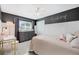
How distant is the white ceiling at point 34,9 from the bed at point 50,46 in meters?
0.42

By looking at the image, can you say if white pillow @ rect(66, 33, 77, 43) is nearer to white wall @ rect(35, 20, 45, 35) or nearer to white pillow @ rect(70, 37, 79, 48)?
white pillow @ rect(70, 37, 79, 48)

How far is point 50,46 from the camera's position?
1.95 metres

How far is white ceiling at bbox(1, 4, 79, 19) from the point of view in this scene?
6.41 feet

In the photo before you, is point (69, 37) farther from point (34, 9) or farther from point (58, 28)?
point (34, 9)

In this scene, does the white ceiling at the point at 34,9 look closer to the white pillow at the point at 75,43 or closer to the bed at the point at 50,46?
the bed at the point at 50,46

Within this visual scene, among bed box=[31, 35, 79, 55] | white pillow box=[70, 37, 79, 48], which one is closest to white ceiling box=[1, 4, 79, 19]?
bed box=[31, 35, 79, 55]

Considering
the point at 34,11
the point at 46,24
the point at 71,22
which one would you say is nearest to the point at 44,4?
the point at 34,11

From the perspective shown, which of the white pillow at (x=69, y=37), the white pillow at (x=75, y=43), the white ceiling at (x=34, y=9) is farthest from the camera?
the white ceiling at (x=34, y=9)

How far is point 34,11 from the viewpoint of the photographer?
6.61 ft

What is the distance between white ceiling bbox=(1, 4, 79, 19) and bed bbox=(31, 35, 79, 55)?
42 centimetres

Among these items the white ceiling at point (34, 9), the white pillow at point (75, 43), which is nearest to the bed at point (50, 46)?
the white pillow at point (75, 43)

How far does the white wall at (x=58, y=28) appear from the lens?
1.85 m
